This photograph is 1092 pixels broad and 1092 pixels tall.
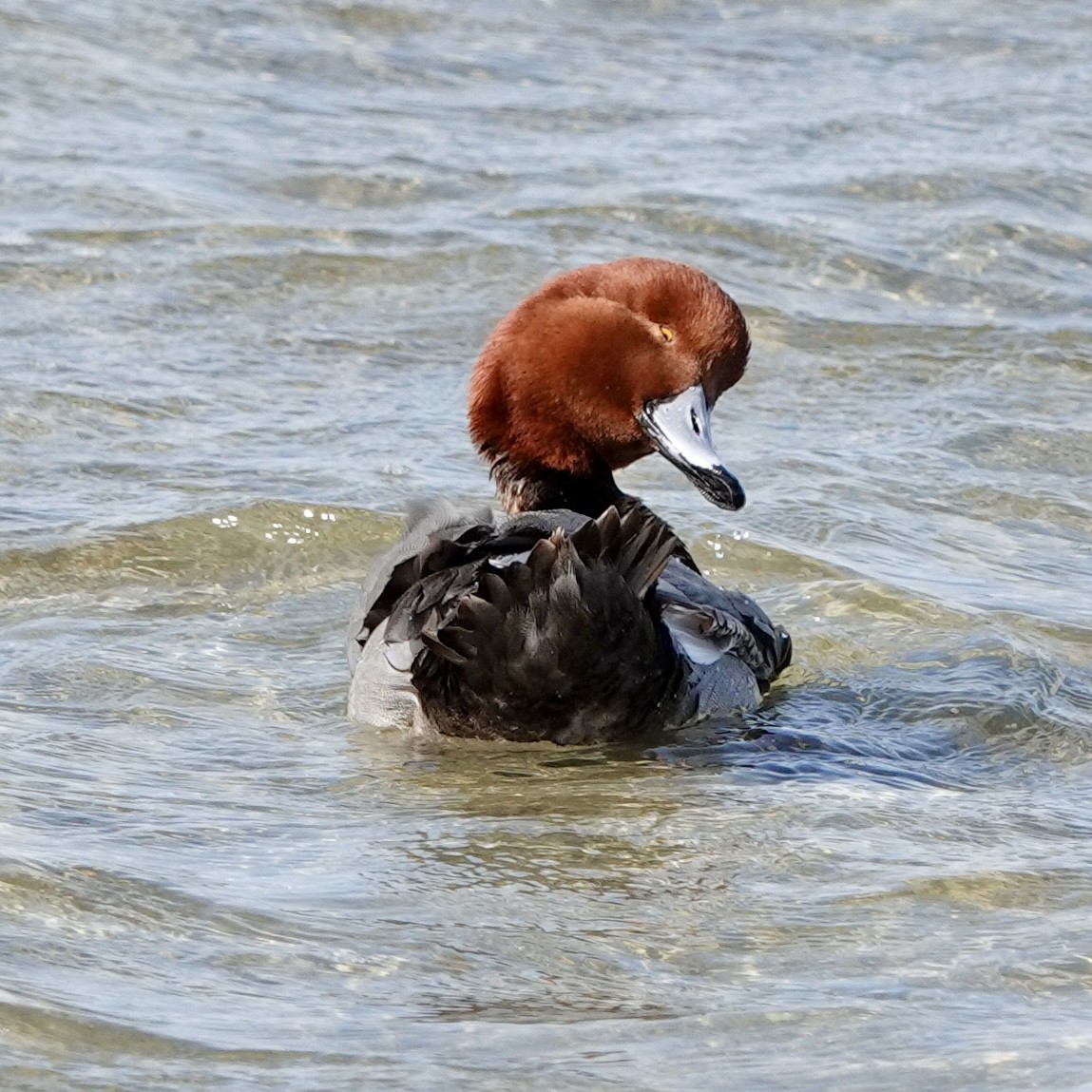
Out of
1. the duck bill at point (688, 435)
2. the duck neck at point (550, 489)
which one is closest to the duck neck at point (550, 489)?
the duck neck at point (550, 489)

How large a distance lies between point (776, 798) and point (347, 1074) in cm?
194

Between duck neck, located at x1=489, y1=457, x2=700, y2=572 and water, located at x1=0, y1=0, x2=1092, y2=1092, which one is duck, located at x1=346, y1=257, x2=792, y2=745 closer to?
duck neck, located at x1=489, y1=457, x2=700, y2=572

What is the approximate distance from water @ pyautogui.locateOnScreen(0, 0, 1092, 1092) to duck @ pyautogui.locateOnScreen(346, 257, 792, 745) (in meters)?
0.18

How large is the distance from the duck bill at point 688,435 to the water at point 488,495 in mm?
731

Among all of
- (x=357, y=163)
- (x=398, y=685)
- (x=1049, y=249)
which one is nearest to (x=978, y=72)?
(x=1049, y=249)

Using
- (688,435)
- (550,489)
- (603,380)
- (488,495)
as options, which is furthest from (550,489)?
(488,495)

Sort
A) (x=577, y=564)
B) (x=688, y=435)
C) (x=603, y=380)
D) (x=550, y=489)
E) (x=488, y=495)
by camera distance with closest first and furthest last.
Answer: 1. (x=577, y=564)
2. (x=688, y=435)
3. (x=603, y=380)
4. (x=550, y=489)
5. (x=488, y=495)

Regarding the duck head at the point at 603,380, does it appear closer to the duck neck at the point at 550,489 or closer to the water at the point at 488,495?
the duck neck at the point at 550,489

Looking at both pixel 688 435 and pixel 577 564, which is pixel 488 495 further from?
pixel 577 564

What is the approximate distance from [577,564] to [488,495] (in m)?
3.35

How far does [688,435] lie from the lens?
635 cm

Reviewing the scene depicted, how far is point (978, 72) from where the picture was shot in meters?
14.2

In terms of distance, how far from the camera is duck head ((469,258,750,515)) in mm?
6363

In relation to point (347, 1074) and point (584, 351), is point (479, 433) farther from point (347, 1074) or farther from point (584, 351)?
point (347, 1074)
